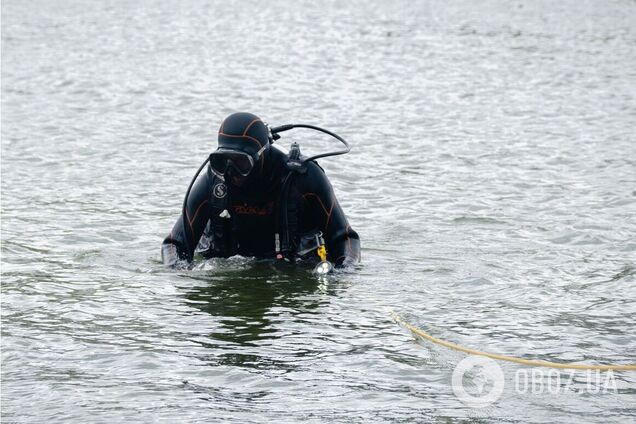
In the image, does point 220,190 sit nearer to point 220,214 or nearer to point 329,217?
point 220,214

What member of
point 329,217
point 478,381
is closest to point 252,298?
point 329,217

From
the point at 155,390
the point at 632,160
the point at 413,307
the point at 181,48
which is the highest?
the point at 181,48

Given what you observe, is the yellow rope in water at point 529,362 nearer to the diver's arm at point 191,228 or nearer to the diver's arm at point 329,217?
the diver's arm at point 329,217

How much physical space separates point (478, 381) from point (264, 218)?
229 cm

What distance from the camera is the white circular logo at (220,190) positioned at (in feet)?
24.4

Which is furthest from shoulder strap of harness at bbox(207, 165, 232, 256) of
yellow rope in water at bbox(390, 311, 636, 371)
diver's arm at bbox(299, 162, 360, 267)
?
yellow rope in water at bbox(390, 311, 636, 371)

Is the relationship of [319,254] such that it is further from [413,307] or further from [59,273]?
[59,273]

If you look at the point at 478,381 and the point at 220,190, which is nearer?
the point at 478,381

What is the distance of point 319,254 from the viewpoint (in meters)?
7.64

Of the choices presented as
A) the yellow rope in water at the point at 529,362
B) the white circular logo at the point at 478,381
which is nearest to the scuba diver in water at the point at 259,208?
the yellow rope in water at the point at 529,362

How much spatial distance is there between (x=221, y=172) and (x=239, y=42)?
16815 millimetres

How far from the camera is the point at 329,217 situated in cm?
765

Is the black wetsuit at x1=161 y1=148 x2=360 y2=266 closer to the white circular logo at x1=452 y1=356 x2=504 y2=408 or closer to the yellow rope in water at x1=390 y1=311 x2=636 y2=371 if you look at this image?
the yellow rope in water at x1=390 y1=311 x2=636 y2=371

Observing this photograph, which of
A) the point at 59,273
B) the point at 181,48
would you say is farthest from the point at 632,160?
the point at 181,48
